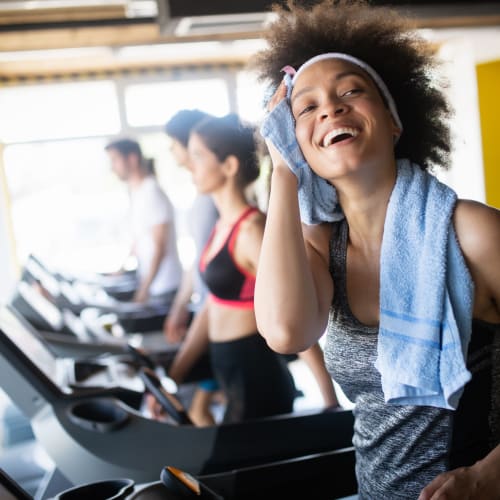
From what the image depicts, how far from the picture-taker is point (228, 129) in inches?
98.1

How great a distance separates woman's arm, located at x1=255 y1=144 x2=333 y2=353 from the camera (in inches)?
42.7

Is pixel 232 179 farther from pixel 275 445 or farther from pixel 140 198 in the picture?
pixel 140 198

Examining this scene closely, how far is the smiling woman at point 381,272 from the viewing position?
102 cm

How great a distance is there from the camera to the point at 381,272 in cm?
108

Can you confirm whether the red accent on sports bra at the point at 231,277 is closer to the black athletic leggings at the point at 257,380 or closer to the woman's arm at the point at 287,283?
the black athletic leggings at the point at 257,380

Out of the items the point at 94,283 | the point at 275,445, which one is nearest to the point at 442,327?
the point at 275,445

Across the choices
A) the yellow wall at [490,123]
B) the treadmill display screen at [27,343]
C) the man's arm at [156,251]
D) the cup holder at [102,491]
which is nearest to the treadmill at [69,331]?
the man's arm at [156,251]

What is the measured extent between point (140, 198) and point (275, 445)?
108 inches

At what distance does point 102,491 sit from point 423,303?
2.44 ft

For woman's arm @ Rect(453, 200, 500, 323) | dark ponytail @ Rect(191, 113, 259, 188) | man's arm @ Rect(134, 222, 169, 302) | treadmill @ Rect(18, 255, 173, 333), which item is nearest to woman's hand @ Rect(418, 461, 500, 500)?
woman's arm @ Rect(453, 200, 500, 323)

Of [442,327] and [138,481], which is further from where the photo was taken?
[138,481]

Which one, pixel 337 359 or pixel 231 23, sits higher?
pixel 231 23

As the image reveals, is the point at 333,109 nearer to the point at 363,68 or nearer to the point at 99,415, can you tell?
the point at 363,68

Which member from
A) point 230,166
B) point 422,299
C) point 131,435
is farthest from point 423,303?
point 230,166
